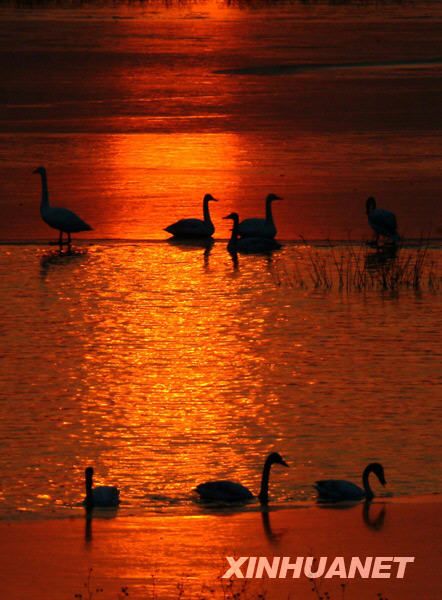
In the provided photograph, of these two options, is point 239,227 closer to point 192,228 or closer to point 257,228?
point 257,228

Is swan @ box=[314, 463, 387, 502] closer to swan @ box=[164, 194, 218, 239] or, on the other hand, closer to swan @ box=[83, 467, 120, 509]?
swan @ box=[83, 467, 120, 509]

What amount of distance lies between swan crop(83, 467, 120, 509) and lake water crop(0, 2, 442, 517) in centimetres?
22

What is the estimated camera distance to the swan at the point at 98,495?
11.1m

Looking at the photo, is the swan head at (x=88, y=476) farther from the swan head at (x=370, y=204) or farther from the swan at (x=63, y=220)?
the swan head at (x=370, y=204)

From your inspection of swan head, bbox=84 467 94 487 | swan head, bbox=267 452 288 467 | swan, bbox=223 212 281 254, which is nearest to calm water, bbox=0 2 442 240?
swan, bbox=223 212 281 254

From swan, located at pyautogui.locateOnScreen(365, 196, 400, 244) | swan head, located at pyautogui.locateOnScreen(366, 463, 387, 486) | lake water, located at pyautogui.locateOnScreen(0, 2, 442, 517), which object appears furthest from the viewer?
swan, located at pyautogui.locateOnScreen(365, 196, 400, 244)

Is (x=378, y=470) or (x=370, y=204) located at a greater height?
(x=370, y=204)

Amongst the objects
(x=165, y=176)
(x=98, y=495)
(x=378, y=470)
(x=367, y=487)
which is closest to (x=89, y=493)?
(x=98, y=495)

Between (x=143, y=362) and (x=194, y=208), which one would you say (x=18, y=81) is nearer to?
(x=194, y=208)

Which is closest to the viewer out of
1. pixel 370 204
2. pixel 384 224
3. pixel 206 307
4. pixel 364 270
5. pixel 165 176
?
pixel 206 307

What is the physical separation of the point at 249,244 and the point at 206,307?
11.2ft

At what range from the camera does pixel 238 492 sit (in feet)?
36.7

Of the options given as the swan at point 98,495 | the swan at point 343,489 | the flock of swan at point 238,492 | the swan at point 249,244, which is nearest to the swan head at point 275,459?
the flock of swan at point 238,492

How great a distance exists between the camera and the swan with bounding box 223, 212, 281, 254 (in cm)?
2147
